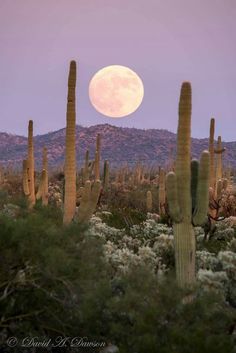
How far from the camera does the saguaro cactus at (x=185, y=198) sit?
8719 mm

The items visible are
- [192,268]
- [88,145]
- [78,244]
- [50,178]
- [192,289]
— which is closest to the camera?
[192,289]

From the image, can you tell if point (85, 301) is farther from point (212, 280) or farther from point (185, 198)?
point (185, 198)

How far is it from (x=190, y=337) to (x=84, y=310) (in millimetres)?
1442

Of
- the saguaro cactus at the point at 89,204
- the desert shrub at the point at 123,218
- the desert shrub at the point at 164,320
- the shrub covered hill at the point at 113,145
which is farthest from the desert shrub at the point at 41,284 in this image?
the shrub covered hill at the point at 113,145

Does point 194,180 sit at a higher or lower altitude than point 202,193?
higher

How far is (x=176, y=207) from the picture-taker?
347 inches

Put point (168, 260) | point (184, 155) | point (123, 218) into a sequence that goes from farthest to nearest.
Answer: point (123, 218) → point (168, 260) → point (184, 155)

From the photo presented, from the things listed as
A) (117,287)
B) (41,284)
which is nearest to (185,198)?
(117,287)

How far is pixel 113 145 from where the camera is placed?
380 ft

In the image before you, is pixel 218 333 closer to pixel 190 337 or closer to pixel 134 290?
pixel 190 337

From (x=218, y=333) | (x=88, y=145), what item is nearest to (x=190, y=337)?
(x=218, y=333)

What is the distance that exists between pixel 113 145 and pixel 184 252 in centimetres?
10735

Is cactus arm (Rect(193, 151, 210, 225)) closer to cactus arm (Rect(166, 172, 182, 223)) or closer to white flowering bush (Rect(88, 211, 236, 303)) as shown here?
cactus arm (Rect(166, 172, 182, 223))

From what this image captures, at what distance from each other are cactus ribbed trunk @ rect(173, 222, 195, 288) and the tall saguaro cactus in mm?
3712
